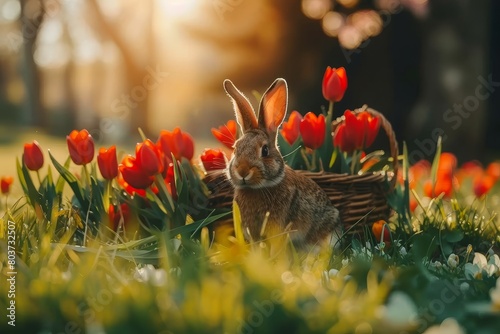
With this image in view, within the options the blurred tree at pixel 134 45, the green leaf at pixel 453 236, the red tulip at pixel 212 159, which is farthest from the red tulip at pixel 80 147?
the blurred tree at pixel 134 45

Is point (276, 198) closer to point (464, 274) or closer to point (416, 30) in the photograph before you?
point (464, 274)

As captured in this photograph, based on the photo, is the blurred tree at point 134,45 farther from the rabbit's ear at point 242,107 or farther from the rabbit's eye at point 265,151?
the rabbit's eye at point 265,151

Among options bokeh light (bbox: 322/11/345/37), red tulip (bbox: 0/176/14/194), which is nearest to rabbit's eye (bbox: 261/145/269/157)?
red tulip (bbox: 0/176/14/194)

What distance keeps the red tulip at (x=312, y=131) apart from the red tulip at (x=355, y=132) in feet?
0.35

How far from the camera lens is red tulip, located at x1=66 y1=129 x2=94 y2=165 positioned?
2.99 m

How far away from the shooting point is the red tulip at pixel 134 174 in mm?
2912

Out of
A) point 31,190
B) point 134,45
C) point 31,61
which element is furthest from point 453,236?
point 31,61

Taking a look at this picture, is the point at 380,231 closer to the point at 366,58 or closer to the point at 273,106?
the point at 273,106

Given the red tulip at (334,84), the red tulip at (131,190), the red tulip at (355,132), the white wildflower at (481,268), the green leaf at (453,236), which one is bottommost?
the green leaf at (453,236)

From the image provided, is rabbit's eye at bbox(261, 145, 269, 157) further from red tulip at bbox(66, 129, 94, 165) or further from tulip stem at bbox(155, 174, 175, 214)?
red tulip at bbox(66, 129, 94, 165)

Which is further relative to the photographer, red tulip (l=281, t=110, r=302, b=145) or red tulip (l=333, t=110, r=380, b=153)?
red tulip (l=281, t=110, r=302, b=145)

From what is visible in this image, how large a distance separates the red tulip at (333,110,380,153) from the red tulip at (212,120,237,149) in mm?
497

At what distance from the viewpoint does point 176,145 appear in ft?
10.4

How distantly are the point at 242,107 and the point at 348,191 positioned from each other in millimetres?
725
